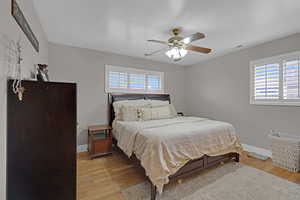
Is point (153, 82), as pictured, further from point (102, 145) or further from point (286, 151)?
Result: point (286, 151)

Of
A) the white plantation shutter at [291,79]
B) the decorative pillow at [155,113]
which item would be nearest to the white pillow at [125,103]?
the decorative pillow at [155,113]

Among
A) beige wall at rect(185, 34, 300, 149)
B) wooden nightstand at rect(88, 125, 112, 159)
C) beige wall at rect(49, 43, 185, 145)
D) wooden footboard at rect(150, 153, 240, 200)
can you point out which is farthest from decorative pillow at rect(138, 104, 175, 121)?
beige wall at rect(185, 34, 300, 149)

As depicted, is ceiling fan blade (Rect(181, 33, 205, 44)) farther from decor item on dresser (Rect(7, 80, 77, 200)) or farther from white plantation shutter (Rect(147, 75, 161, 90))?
white plantation shutter (Rect(147, 75, 161, 90))

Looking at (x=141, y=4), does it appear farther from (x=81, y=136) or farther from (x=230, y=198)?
(x=81, y=136)

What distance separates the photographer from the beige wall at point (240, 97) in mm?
2754

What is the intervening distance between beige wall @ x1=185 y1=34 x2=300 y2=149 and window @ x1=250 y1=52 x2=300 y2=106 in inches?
4.6

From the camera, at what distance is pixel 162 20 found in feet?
7.03

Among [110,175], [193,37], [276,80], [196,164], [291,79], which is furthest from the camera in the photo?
[276,80]

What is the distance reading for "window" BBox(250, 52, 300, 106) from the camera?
8.60ft

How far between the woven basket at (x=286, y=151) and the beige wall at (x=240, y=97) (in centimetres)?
35

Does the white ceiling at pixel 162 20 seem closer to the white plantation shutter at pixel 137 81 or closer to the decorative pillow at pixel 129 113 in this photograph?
the white plantation shutter at pixel 137 81

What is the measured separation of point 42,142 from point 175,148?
149 cm

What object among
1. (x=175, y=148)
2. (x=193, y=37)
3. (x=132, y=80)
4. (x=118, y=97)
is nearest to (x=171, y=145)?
(x=175, y=148)

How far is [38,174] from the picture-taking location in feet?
3.73
